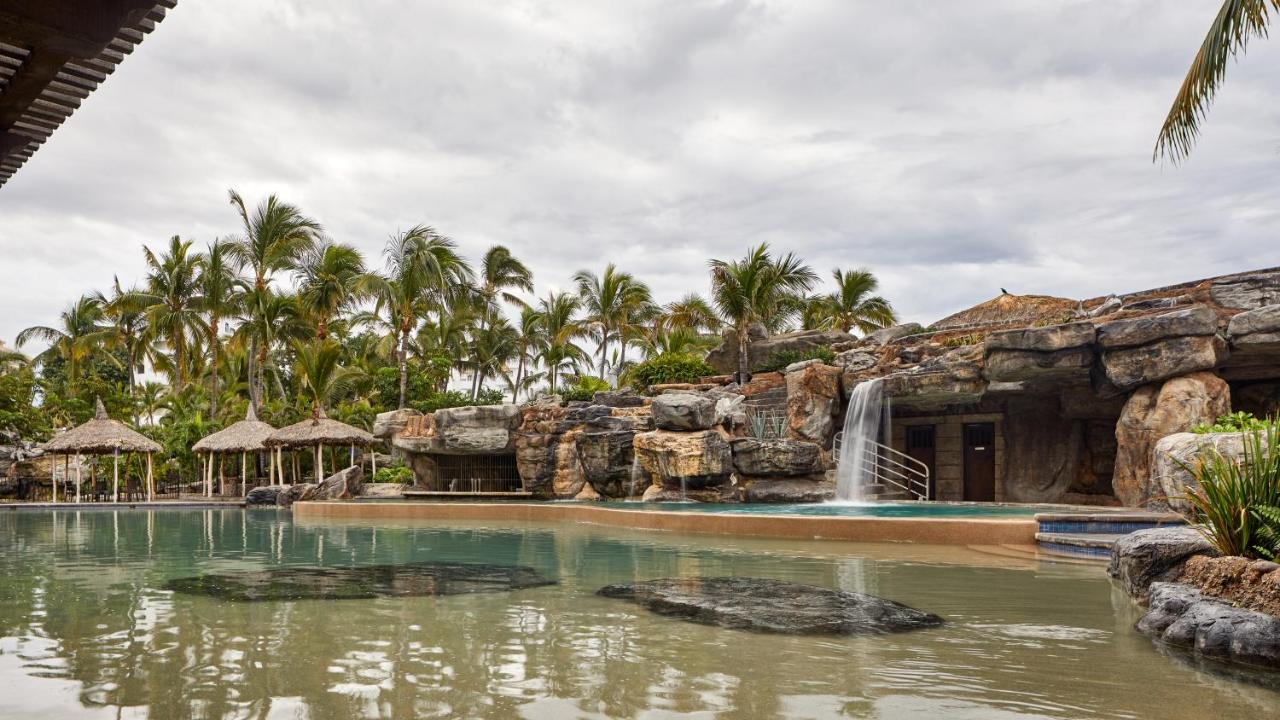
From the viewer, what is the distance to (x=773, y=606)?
6.23 meters

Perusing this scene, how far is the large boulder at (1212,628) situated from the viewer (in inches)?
168

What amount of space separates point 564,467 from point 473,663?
1803cm

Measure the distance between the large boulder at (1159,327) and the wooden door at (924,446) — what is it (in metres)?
6.41

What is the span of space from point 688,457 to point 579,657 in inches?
549

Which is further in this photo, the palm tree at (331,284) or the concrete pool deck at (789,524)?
the palm tree at (331,284)

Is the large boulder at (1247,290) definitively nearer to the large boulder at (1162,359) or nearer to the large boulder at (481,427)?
the large boulder at (1162,359)

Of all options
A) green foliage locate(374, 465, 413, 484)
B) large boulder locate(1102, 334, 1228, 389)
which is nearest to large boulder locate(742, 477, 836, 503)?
large boulder locate(1102, 334, 1228, 389)

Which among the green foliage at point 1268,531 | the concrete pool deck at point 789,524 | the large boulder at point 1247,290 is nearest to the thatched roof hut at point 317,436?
the concrete pool deck at point 789,524

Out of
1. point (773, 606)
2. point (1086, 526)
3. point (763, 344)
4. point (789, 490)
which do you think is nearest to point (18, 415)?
point (763, 344)

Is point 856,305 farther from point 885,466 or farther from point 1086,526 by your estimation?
point 1086,526

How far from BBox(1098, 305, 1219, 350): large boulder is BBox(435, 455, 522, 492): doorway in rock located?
17.0 metres

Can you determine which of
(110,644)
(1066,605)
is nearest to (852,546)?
(1066,605)

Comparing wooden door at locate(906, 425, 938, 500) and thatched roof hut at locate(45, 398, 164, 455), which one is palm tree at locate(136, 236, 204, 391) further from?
wooden door at locate(906, 425, 938, 500)

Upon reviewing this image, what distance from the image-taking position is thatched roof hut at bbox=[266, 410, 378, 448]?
84.7 feet
